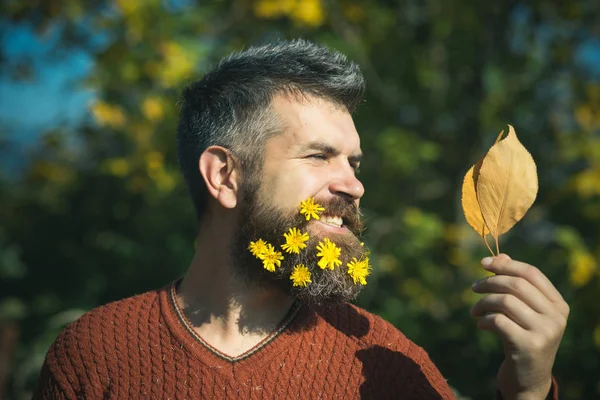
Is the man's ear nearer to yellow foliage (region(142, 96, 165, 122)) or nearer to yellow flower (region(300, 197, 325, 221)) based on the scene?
yellow flower (region(300, 197, 325, 221))

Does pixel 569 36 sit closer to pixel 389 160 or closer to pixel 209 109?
pixel 389 160

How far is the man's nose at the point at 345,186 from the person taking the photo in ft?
6.49

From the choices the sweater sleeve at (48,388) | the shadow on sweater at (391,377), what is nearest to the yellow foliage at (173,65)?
the sweater sleeve at (48,388)

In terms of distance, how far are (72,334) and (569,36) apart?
4.20 meters

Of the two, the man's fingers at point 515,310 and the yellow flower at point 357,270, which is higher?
the yellow flower at point 357,270

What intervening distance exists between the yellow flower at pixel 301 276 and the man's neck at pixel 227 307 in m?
0.15

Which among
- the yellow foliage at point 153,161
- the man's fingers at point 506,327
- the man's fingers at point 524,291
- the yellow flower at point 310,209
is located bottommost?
the man's fingers at point 506,327

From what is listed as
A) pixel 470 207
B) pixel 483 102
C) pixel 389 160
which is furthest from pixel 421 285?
pixel 470 207

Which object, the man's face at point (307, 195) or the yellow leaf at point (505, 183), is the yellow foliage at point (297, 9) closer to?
the man's face at point (307, 195)

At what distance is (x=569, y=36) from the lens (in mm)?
5035

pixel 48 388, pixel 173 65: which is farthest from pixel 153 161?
pixel 48 388

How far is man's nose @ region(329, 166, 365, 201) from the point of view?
1.98 m

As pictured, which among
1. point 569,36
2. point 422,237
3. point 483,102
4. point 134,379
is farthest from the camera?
point 569,36

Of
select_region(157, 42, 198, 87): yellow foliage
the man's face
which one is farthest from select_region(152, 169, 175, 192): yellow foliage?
the man's face
